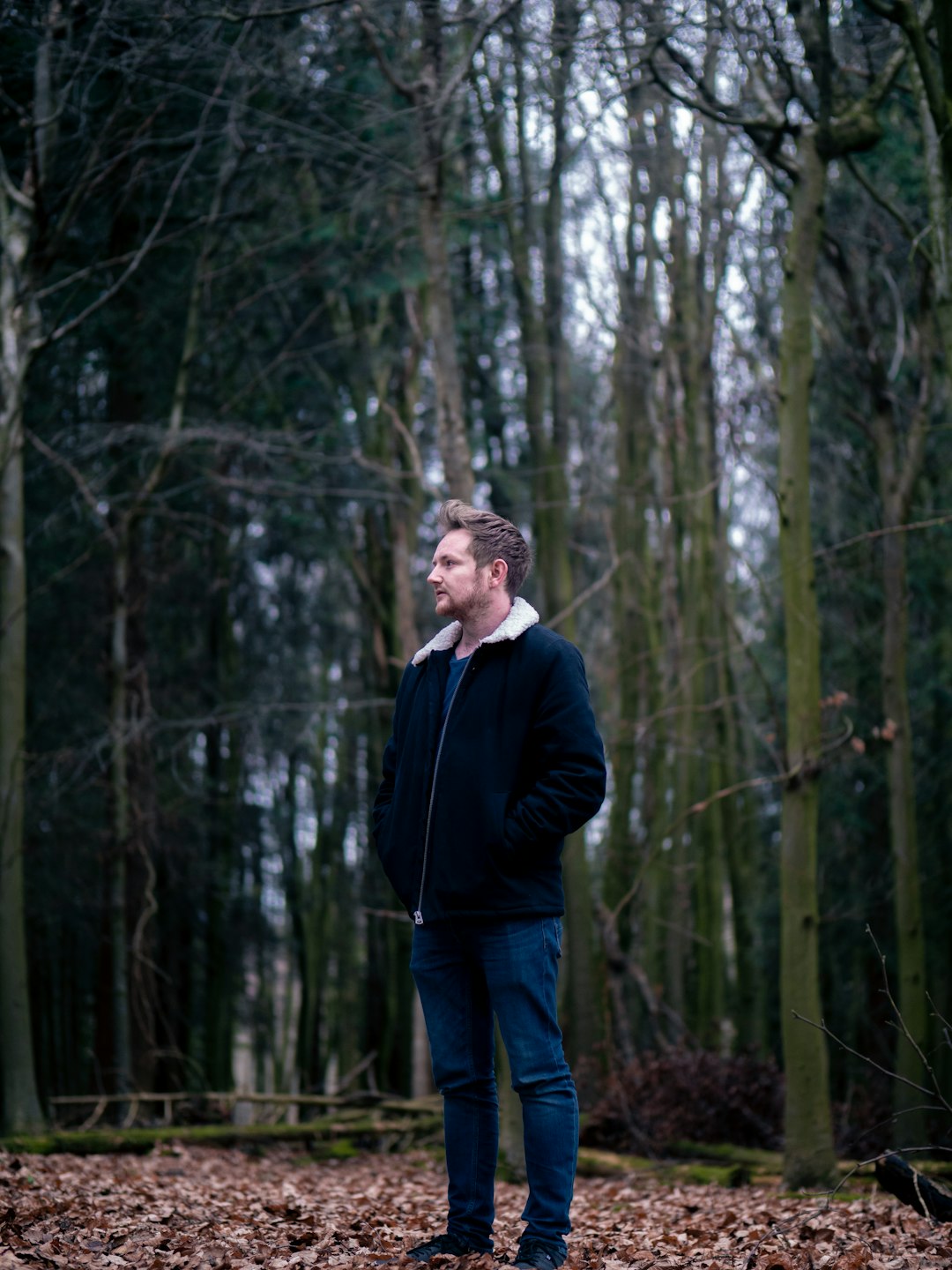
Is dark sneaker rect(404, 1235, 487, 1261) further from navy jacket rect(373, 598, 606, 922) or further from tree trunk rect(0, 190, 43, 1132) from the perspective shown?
tree trunk rect(0, 190, 43, 1132)

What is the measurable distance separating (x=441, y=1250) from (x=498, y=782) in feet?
4.62

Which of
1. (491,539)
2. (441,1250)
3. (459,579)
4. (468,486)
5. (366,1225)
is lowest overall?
(366,1225)

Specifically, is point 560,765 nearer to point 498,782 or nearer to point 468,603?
point 498,782

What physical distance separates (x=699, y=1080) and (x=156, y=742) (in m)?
6.72

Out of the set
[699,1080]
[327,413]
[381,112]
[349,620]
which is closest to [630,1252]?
[699,1080]

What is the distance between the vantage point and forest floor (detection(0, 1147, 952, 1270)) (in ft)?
12.8

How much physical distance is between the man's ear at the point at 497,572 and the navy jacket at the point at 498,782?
0.37 ft

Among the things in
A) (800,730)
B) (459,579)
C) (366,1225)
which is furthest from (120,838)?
(459,579)

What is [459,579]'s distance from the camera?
3908 millimetres

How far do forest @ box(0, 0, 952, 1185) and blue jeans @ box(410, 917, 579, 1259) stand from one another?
139 inches

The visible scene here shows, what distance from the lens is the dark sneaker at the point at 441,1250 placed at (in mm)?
3688

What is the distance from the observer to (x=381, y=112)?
28.6 feet

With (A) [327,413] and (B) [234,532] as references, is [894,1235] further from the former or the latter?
(B) [234,532]

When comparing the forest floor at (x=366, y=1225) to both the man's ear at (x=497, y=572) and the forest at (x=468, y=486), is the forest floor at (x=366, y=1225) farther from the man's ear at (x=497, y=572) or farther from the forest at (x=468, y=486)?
the man's ear at (x=497, y=572)
